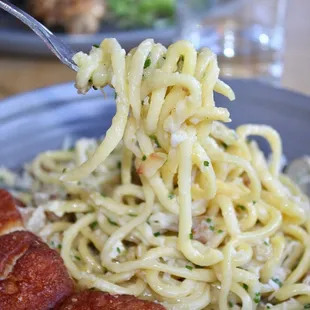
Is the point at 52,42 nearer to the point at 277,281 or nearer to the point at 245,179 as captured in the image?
the point at 245,179

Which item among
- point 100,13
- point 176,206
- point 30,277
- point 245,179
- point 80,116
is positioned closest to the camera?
point 30,277

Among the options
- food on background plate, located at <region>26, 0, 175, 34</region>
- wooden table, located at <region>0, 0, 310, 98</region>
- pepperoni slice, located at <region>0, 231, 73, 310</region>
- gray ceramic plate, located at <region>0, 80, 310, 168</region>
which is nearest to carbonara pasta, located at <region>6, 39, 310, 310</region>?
pepperoni slice, located at <region>0, 231, 73, 310</region>

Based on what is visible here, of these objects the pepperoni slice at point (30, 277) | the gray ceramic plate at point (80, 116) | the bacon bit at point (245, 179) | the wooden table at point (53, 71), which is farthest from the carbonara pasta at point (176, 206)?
the wooden table at point (53, 71)

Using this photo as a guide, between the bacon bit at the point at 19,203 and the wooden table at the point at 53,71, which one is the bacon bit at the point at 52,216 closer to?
the bacon bit at the point at 19,203

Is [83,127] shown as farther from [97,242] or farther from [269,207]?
[269,207]

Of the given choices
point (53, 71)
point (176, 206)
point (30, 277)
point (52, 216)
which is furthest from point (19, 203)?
point (53, 71)
